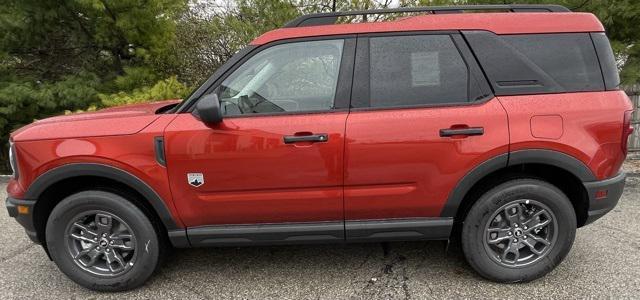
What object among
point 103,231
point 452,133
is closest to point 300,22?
point 452,133

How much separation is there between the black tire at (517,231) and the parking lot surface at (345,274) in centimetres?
13

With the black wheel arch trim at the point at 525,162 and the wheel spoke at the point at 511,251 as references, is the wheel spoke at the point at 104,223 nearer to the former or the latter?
the black wheel arch trim at the point at 525,162

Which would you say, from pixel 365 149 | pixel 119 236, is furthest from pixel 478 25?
pixel 119 236

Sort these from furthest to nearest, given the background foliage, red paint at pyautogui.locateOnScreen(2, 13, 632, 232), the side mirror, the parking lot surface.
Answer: the background foliage < the parking lot surface < red paint at pyautogui.locateOnScreen(2, 13, 632, 232) < the side mirror

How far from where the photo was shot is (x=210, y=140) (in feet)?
8.96

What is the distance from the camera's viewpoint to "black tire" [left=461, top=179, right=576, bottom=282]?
9.32 feet

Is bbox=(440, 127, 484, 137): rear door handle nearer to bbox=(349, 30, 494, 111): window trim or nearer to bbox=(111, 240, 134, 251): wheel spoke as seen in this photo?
bbox=(349, 30, 494, 111): window trim

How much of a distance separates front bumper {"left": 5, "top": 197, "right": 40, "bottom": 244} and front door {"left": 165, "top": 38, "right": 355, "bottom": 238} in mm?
1003

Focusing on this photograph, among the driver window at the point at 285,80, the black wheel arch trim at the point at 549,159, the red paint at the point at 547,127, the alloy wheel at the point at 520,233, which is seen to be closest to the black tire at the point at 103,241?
the driver window at the point at 285,80

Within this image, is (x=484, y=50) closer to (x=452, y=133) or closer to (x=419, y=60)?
(x=419, y=60)

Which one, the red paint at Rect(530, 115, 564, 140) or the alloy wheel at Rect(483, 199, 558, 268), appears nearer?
the red paint at Rect(530, 115, 564, 140)

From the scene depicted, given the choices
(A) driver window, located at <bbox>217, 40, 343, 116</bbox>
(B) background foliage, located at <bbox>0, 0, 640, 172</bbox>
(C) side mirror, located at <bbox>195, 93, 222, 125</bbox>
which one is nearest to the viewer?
(C) side mirror, located at <bbox>195, 93, 222, 125</bbox>

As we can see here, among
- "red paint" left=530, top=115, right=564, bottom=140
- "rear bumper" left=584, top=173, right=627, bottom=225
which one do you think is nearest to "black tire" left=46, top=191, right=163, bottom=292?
"red paint" left=530, top=115, right=564, bottom=140

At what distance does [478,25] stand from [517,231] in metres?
1.44
